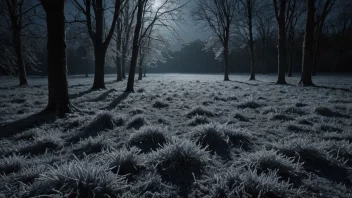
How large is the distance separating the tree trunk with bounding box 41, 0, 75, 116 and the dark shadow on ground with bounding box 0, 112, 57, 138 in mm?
292

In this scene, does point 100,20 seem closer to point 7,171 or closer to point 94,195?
point 7,171

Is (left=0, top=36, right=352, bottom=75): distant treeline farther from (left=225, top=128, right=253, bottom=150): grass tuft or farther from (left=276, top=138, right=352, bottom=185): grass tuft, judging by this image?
(left=276, top=138, right=352, bottom=185): grass tuft

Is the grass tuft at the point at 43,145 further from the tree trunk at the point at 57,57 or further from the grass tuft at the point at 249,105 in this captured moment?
the grass tuft at the point at 249,105

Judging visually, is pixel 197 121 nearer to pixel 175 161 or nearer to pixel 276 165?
pixel 175 161

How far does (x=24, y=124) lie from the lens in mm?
3979

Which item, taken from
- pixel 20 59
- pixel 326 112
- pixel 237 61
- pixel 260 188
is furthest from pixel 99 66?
pixel 237 61

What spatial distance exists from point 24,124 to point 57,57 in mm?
1796

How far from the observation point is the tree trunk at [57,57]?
4.47 meters

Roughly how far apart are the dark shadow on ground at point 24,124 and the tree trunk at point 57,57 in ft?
0.96

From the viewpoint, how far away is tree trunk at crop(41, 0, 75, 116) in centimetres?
Answer: 447

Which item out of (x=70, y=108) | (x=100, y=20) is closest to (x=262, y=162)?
(x=70, y=108)

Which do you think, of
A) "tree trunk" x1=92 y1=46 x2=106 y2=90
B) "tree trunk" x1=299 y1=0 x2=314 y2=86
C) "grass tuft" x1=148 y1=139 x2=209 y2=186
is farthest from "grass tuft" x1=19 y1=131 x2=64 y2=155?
"tree trunk" x1=299 y1=0 x2=314 y2=86

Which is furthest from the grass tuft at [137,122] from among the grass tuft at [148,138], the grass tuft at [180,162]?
the grass tuft at [180,162]

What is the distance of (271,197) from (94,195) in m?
1.58
